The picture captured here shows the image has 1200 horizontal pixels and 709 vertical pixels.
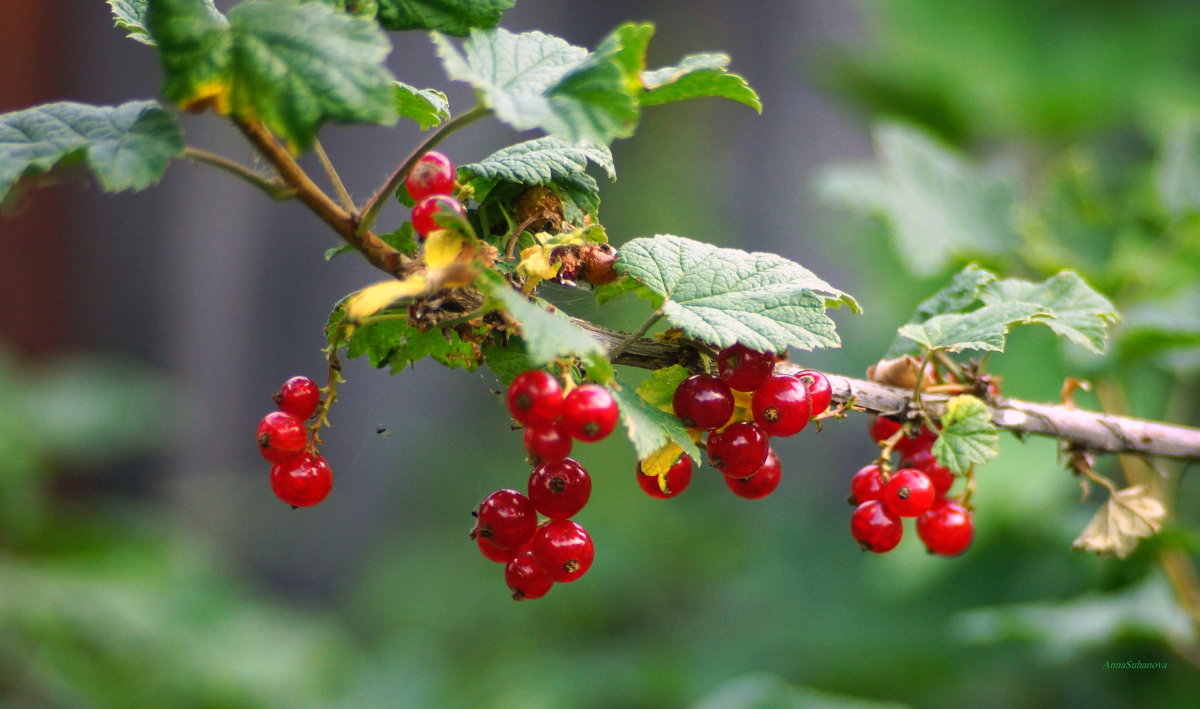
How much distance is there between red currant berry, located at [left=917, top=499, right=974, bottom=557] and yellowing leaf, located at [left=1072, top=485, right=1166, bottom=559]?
9 centimetres

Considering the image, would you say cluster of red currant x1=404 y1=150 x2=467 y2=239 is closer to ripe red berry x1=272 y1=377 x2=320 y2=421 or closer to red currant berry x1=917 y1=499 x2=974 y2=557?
ripe red berry x1=272 y1=377 x2=320 y2=421

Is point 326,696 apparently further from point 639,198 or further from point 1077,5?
point 1077,5

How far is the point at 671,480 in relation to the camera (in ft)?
2.40

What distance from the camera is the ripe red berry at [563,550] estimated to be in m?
0.68

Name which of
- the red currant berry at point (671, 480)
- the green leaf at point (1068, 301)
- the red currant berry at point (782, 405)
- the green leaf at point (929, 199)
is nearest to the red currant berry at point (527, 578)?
the red currant berry at point (671, 480)

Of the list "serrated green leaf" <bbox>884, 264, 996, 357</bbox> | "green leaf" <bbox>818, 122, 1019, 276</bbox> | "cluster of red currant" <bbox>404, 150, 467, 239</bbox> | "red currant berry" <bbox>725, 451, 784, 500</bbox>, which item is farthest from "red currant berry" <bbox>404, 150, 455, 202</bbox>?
"green leaf" <bbox>818, 122, 1019, 276</bbox>

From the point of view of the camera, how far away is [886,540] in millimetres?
752

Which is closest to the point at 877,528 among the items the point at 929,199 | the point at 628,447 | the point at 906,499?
the point at 906,499

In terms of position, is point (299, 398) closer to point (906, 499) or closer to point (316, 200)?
point (316, 200)

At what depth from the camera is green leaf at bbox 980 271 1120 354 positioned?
0.79 m

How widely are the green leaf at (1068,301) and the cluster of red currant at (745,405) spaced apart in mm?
242

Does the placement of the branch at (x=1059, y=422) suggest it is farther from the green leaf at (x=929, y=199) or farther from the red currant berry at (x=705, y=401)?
the green leaf at (x=929, y=199)

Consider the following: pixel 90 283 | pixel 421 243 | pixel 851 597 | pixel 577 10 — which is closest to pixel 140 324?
pixel 90 283

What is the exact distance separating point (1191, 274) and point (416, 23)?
133 centimetres
